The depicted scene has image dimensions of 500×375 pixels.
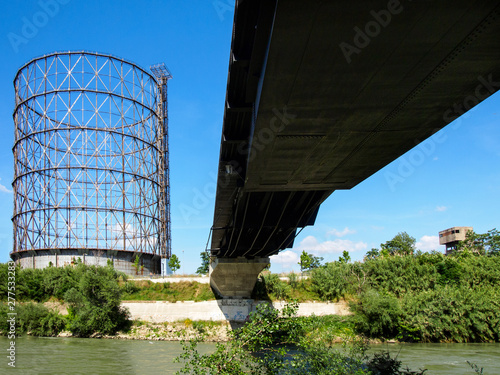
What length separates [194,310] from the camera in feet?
134

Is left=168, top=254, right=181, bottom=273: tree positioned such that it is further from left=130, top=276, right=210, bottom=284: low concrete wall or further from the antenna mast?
left=130, top=276, right=210, bottom=284: low concrete wall

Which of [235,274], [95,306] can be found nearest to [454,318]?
[235,274]

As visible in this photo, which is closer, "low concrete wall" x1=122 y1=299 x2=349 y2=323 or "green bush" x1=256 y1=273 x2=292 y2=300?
"low concrete wall" x1=122 y1=299 x2=349 y2=323

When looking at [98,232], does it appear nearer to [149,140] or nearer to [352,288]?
[149,140]

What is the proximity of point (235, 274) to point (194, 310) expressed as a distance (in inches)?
302

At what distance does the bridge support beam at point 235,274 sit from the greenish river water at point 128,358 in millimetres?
6338

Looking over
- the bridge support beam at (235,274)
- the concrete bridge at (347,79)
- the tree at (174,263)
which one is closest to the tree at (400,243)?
the tree at (174,263)

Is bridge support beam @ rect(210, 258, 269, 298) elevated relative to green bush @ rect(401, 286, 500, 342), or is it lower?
elevated

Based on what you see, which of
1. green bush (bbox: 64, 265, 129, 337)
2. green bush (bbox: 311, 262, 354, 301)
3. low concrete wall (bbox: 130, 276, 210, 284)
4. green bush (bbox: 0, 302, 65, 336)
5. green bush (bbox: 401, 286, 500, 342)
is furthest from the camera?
low concrete wall (bbox: 130, 276, 210, 284)

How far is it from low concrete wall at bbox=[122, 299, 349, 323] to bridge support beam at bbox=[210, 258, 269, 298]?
36.1 inches

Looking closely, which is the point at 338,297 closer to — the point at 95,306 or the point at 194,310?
the point at 194,310

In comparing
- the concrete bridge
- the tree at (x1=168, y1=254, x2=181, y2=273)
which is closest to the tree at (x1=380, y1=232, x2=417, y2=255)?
the tree at (x1=168, y1=254, x2=181, y2=273)

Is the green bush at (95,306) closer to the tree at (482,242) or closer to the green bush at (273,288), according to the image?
the green bush at (273,288)

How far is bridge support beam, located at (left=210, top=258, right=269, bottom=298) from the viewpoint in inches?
1288
